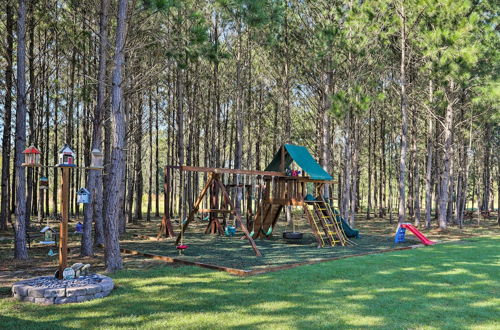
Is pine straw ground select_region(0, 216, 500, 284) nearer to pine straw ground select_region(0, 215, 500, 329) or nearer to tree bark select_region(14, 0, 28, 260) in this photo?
tree bark select_region(14, 0, 28, 260)

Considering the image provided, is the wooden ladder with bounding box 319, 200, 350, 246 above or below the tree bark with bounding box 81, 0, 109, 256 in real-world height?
below

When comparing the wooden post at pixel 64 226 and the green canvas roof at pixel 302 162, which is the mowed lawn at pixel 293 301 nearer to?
the wooden post at pixel 64 226

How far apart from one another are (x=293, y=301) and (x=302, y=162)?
Result: 9.45 m

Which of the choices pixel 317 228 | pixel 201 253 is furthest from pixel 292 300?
pixel 317 228

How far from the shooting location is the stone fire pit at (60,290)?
261 inches

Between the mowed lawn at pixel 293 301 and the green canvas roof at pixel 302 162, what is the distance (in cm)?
567

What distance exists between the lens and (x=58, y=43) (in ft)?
63.2

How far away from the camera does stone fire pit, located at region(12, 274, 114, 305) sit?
21.7ft

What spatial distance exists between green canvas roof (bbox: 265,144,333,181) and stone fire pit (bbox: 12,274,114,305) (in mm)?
9519

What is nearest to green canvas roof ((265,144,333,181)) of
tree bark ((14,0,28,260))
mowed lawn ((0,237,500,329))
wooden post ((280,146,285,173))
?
wooden post ((280,146,285,173))

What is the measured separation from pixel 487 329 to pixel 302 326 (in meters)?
2.54

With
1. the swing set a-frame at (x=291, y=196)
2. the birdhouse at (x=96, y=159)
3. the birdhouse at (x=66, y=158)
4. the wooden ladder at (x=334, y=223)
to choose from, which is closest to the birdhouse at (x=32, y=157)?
the birdhouse at (x=66, y=158)

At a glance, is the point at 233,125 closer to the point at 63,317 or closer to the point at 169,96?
the point at 169,96

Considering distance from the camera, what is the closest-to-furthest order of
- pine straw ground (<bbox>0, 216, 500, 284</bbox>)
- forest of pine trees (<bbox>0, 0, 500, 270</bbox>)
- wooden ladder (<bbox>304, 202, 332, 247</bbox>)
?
pine straw ground (<bbox>0, 216, 500, 284</bbox>) < forest of pine trees (<bbox>0, 0, 500, 270</bbox>) < wooden ladder (<bbox>304, 202, 332, 247</bbox>)
